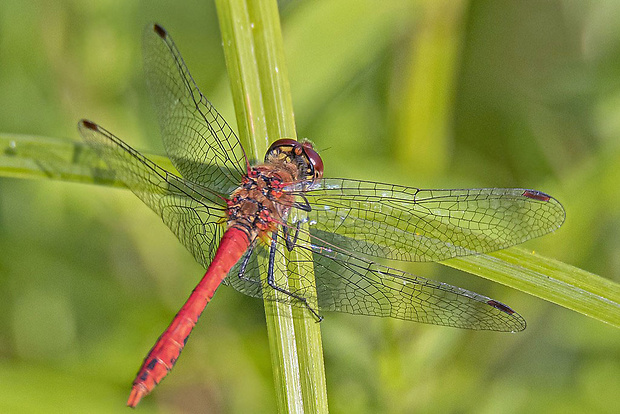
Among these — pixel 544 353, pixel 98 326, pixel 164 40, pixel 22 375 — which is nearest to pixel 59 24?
pixel 164 40

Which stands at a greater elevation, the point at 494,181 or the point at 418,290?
the point at 494,181

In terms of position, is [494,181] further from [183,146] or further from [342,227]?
[183,146]

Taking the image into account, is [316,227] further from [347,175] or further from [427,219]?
[347,175]

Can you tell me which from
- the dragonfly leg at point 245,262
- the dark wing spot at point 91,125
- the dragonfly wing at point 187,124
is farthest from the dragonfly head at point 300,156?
the dark wing spot at point 91,125

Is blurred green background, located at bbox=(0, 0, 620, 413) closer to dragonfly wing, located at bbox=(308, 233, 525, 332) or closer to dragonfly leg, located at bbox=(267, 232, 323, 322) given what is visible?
dragonfly wing, located at bbox=(308, 233, 525, 332)

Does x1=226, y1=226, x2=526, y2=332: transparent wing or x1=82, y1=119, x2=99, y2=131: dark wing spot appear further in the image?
x1=82, y1=119, x2=99, y2=131: dark wing spot

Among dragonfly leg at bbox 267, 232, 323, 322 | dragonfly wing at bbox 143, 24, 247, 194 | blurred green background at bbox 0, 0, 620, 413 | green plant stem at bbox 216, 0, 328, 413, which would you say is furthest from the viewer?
blurred green background at bbox 0, 0, 620, 413

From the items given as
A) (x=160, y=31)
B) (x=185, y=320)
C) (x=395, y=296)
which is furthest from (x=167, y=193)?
(x=395, y=296)

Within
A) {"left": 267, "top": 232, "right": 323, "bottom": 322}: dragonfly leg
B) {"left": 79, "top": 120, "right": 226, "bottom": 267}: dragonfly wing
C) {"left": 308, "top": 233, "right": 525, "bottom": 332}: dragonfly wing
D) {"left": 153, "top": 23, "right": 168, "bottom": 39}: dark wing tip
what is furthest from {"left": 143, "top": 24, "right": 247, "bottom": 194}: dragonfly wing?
{"left": 308, "top": 233, "right": 525, "bottom": 332}: dragonfly wing
